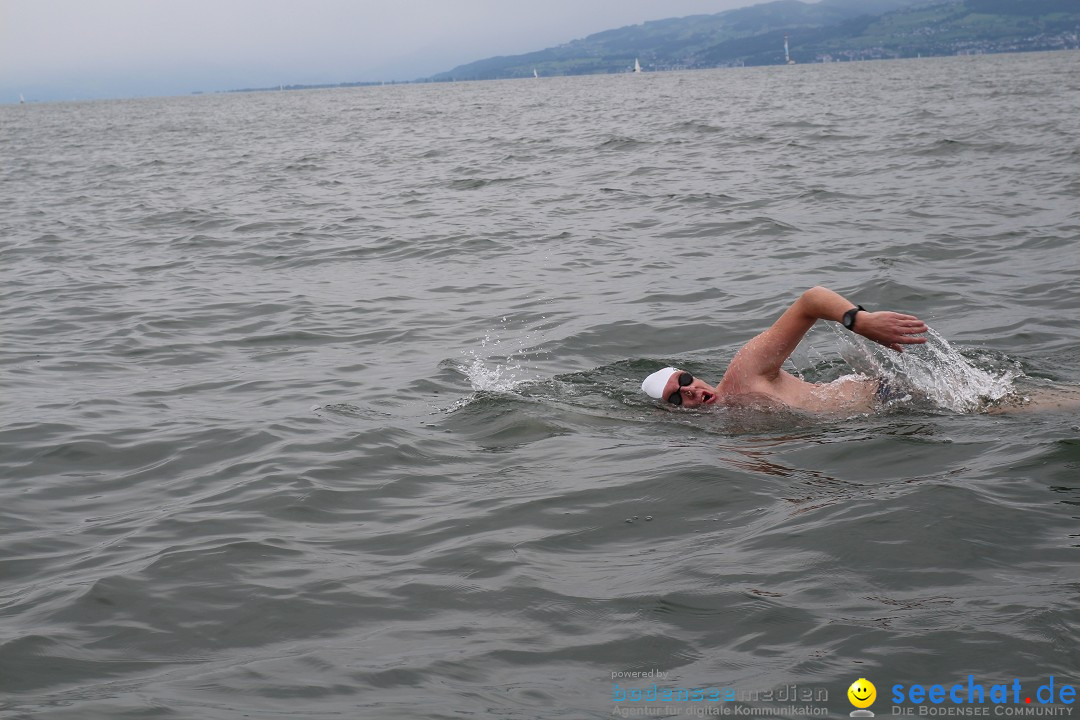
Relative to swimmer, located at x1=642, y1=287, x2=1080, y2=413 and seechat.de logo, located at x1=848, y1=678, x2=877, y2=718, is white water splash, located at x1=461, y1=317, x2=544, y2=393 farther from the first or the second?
seechat.de logo, located at x1=848, y1=678, x2=877, y2=718

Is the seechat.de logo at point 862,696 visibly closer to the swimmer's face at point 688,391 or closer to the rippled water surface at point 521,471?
the rippled water surface at point 521,471

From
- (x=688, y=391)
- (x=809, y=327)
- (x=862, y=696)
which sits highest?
(x=809, y=327)

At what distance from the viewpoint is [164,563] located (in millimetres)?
5117

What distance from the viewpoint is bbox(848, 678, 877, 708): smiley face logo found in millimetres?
3484

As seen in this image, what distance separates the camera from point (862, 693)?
3.53m

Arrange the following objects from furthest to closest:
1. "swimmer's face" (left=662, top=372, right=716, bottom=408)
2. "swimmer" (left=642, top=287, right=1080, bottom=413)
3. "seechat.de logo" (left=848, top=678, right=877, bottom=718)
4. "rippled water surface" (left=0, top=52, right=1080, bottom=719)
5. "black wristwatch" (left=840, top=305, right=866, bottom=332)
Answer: "swimmer's face" (left=662, top=372, right=716, bottom=408) < "swimmer" (left=642, top=287, right=1080, bottom=413) < "black wristwatch" (left=840, top=305, right=866, bottom=332) < "rippled water surface" (left=0, top=52, right=1080, bottom=719) < "seechat.de logo" (left=848, top=678, right=877, bottom=718)

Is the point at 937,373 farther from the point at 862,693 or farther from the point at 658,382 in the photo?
the point at 862,693

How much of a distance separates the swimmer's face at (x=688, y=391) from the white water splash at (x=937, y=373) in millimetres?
1241

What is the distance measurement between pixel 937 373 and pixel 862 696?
13.7 feet

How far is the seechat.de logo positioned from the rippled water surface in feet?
0.21

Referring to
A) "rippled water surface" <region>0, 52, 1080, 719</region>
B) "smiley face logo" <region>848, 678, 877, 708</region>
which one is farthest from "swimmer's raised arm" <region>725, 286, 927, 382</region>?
"smiley face logo" <region>848, 678, 877, 708</region>

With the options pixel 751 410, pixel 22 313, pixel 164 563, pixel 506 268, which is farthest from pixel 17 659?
pixel 506 268

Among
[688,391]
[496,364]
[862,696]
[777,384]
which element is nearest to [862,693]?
[862,696]

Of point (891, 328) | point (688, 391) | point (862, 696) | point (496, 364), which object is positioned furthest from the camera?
point (496, 364)
